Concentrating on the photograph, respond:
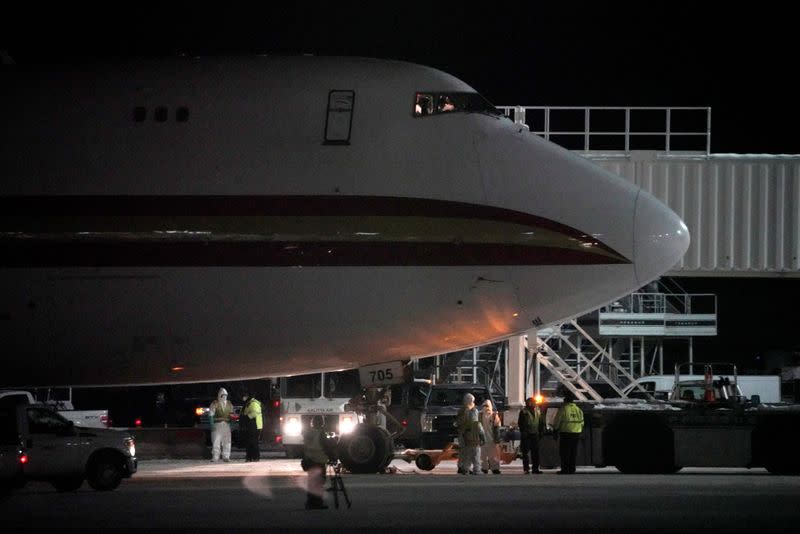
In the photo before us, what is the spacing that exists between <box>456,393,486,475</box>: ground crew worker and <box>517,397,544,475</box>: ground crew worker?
3.09ft

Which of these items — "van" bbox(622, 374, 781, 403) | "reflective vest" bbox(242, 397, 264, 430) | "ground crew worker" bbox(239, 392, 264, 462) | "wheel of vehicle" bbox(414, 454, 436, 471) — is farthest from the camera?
"van" bbox(622, 374, 781, 403)

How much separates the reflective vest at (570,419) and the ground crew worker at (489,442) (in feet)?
6.38

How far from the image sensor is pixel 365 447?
810 inches

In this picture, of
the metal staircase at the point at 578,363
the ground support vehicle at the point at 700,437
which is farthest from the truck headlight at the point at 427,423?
the ground support vehicle at the point at 700,437

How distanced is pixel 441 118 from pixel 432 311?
104 inches

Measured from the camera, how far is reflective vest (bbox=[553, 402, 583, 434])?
2533 centimetres

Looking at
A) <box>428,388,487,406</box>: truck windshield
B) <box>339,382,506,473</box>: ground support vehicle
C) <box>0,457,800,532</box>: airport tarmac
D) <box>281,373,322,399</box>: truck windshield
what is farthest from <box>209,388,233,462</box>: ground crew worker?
<box>0,457,800,532</box>: airport tarmac

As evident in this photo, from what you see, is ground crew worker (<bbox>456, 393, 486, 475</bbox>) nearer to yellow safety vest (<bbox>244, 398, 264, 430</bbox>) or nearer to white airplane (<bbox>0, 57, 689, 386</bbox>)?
yellow safety vest (<bbox>244, 398, 264, 430</bbox>)

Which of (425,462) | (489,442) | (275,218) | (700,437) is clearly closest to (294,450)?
(425,462)

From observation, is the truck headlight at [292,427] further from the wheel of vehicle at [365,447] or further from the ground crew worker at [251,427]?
the wheel of vehicle at [365,447]

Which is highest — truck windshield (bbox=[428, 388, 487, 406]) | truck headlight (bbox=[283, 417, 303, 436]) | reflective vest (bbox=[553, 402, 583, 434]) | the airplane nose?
the airplane nose

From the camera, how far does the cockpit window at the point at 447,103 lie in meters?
17.5

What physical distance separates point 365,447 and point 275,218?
521cm

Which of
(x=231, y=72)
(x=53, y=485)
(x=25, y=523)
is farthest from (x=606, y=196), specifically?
(x=53, y=485)
